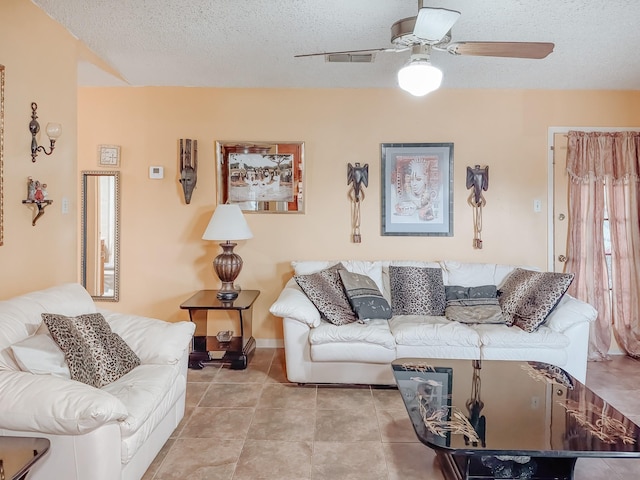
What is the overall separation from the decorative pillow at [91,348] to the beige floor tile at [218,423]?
1.85 ft

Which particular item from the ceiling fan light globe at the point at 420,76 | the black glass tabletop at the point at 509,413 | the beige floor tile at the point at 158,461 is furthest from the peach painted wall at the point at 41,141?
the black glass tabletop at the point at 509,413

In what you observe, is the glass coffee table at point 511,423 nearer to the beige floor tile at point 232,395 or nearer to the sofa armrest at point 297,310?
the sofa armrest at point 297,310

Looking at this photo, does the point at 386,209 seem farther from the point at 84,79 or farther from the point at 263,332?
the point at 84,79

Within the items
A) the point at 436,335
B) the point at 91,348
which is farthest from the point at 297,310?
the point at 91,348

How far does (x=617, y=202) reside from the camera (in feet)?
12.7

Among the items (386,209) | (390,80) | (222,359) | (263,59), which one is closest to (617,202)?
(386,209)

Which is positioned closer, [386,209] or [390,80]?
[390,80]

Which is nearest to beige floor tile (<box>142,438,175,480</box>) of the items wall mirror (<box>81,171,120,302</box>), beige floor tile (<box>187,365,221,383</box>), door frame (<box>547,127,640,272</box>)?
beige floor tile (<box>187,365,221,383</box>)

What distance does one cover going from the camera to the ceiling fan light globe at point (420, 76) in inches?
87.7

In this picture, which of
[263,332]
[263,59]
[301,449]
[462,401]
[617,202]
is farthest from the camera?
[263,332]

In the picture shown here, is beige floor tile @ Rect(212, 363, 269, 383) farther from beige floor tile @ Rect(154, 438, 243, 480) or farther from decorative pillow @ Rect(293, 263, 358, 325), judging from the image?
beige floor tile @ Rect(154, 438, 243, 480)

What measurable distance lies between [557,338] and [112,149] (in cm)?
413

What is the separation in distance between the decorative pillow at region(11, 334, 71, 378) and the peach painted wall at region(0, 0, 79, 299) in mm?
673

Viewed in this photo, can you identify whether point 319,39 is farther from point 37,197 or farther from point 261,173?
point 37,197
